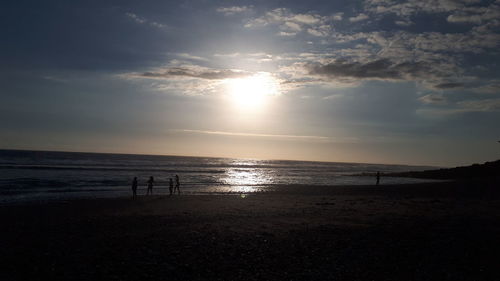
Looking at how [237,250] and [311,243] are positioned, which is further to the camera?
[311,243]

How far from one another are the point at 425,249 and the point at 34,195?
104 ft

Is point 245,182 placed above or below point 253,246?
below

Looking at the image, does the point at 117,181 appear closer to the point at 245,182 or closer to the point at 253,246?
the point at 245,182

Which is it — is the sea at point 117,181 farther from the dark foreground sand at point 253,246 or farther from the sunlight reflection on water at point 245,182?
the dark foreground sand at point 253,246

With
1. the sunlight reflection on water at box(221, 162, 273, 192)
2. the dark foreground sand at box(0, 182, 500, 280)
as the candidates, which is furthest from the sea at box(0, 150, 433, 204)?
the dark foreground sand at box(0, 182, 500, 280)

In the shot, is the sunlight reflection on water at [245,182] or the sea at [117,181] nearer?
the sea at [117,181]

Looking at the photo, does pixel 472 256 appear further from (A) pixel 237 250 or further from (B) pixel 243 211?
(B) pixel 243 211

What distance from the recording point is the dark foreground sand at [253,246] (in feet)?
31.1

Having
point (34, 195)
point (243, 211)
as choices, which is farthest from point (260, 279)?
point (34, 195)

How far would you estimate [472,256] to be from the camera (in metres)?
10.7

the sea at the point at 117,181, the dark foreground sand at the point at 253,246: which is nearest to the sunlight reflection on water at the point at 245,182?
the sea at the point at 117,181

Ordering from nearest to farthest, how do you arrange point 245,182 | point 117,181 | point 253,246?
point 253,246, point 117,181, point 245,182

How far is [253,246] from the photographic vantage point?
12.1 m

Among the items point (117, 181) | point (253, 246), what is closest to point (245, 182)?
point (117, 181)
